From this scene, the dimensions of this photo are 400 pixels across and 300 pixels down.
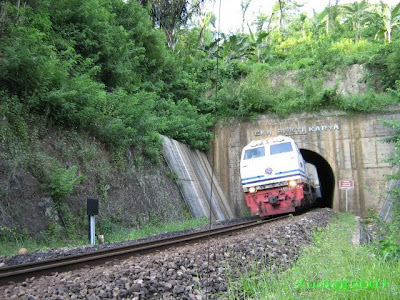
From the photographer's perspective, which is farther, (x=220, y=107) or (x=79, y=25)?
(x=220, y=107)

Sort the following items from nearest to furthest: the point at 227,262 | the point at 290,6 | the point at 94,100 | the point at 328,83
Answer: the point at 227,262 → the point at 94,100 → the point at 328,83 → the point at 290,6

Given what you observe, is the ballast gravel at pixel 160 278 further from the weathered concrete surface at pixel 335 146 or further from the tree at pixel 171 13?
the tree at pixel 171 13

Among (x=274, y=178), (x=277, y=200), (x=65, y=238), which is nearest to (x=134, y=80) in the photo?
(x=274, y=178)

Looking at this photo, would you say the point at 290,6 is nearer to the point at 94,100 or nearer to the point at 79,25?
the point at 79,25

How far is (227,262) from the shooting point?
480 centimetres

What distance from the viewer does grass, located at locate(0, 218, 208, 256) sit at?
24.1 ft

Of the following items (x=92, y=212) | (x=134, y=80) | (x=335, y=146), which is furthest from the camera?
(x=335, y=146)

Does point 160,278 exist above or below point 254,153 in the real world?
below

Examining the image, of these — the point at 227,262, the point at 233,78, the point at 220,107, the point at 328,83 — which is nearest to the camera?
the point at 227,262

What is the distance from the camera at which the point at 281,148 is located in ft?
47.5

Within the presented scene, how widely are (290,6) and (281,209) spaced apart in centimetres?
3789

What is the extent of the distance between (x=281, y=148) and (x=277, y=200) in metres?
2.19

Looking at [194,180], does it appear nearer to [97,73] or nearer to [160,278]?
[97,73]

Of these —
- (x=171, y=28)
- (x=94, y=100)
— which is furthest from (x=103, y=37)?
(x=171, y=28)
